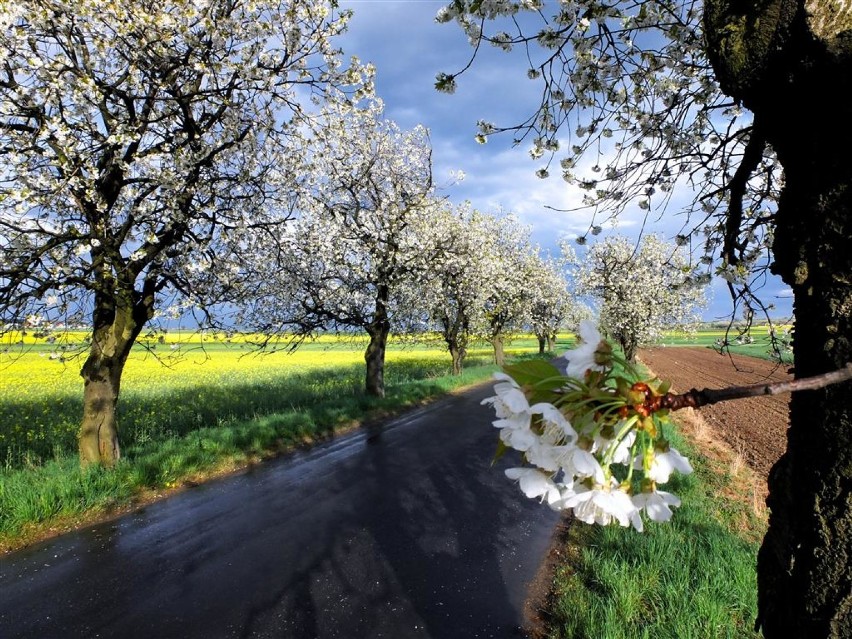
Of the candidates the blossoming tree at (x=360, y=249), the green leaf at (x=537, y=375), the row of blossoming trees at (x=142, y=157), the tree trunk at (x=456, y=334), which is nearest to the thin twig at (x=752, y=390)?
the green leaf at (x=537, y=375)

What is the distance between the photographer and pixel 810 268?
1244 millimetres

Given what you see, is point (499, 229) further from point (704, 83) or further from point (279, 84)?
point (704, 83)

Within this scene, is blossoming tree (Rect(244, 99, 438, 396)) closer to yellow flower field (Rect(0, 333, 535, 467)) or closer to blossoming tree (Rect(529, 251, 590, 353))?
yellow flower field (Rect(0, 333, 535, 467))

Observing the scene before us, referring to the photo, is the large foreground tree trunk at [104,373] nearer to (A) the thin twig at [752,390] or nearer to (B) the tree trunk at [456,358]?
(A) the thin twig at [752,390]

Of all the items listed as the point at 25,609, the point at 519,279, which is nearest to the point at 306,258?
the point at 25,609

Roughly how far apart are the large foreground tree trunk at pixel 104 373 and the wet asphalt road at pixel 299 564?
1.76 metres

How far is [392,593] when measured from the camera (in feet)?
14.9

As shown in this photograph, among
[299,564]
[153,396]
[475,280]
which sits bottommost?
[153,396]

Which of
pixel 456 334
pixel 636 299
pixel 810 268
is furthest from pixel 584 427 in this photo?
pixel 636 299

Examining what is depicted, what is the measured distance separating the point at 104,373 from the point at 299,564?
525cm

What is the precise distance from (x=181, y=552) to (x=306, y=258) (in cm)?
973

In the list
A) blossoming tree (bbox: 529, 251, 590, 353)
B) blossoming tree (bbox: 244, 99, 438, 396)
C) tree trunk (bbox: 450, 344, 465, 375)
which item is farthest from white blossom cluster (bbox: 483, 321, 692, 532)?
blossoming tree (bbox: 529, 251, 590, 353)

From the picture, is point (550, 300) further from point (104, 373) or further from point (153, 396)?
point (104, 373)

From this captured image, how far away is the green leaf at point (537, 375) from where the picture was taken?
3.19 feet
